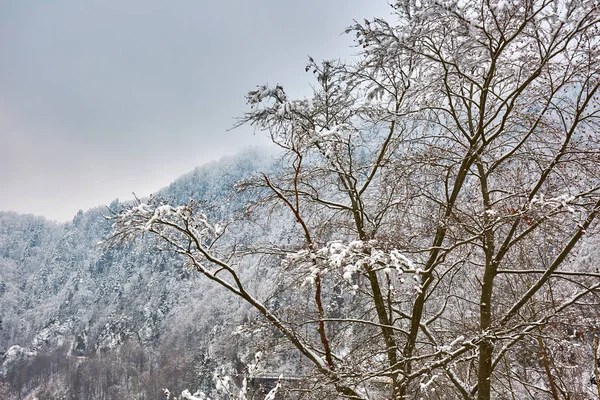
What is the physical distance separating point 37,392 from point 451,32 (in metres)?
85.3

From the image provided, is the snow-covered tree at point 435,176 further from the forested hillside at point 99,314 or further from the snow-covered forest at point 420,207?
the forested hillside at point 99,314

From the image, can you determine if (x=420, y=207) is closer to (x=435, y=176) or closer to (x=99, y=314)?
(x=435, y=176)

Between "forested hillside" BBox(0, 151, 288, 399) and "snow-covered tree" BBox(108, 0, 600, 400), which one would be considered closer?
"snow-covered tree" BBox(108, 0, 600, 400)

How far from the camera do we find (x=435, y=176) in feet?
13.9

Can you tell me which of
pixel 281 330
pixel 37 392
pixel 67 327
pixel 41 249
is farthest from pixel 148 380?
pixel 41 249

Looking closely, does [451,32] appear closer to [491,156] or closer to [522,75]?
[522,75]

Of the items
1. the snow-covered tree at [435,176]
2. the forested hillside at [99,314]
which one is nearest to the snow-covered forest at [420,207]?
the snow-covered tree at [435,176]

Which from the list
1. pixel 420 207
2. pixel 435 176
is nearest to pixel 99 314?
pixel 420 207

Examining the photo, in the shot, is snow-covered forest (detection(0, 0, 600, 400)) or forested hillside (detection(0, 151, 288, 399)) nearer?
snow-covered forest (detection(0, 0, 600, 400))

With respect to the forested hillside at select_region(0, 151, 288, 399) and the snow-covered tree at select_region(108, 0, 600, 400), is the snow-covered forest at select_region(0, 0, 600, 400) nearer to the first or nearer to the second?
the snow-covered tree at select_region(108, 0, 600, 400)

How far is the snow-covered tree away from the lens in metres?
3.27

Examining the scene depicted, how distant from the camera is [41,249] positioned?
123500 mm

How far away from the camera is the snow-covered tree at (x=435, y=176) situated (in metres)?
3.27

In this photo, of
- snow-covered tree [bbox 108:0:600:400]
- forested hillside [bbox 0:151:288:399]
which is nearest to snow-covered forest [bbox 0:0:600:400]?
snow-covered tree [bbox 108:0:600:400]
